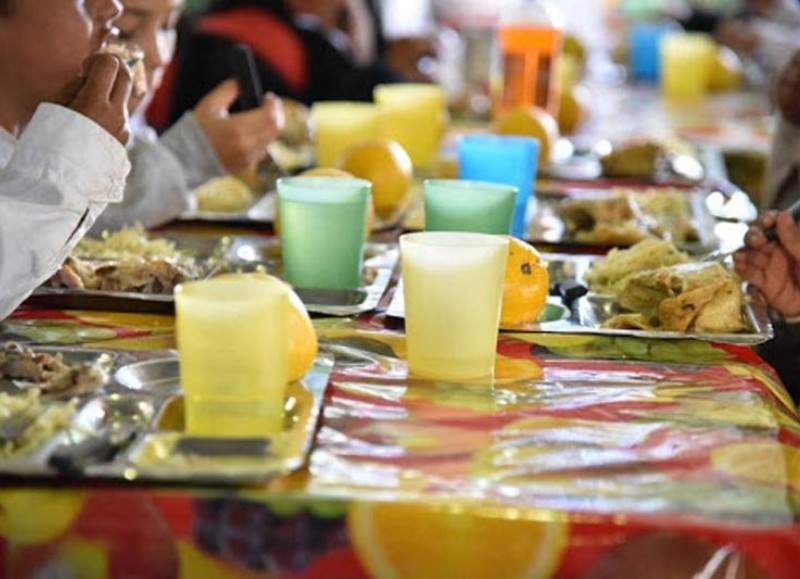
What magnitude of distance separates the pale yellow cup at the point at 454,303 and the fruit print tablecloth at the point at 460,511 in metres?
0.12

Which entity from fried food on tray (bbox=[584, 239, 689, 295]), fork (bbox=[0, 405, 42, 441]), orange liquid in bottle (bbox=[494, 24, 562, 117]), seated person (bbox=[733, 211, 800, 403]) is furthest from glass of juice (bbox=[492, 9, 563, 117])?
fork (bbox=[0, 405, 42, 441])

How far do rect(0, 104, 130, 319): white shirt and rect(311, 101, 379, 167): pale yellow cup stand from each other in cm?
95

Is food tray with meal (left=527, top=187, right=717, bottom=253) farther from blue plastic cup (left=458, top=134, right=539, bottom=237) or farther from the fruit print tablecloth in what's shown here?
the fruit print tablecloth

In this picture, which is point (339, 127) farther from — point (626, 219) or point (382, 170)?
point (626, 219)

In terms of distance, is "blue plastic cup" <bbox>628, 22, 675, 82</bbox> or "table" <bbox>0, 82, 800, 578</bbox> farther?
"blue plastic cup" <bbox>628, 22, 675, 82</bbox>

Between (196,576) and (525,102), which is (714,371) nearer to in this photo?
(196,576)

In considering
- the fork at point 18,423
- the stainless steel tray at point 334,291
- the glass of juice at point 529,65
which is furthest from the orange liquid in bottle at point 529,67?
the fork at point 18,423

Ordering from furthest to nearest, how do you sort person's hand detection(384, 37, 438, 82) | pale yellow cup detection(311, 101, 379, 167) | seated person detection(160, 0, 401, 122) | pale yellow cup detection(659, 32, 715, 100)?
pale yellow cup detection(659, 32, 715, 100)
person's hand detection(384, 37, 438, 82)
seated person detection(160, 0, 401, 122)
pale yellow cup detection(311, 101, 379, 167)

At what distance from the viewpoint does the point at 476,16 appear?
19.9 feet

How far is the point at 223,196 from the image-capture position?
6.05 ft

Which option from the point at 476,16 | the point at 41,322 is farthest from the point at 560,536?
the point at 476,16

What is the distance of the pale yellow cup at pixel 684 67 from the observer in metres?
3.59

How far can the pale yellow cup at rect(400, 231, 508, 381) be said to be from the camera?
3.52 ft

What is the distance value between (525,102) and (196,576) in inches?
78.3
